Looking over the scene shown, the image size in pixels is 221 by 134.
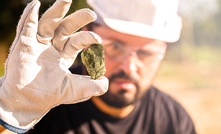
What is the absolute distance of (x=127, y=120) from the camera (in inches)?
70.3

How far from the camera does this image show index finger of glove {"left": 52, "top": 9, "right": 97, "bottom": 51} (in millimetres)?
692

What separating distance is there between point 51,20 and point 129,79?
3.60 ft

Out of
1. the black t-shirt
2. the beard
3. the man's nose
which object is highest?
the man's nose

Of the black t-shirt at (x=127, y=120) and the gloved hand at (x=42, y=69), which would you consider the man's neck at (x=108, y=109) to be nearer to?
Result: the black t-shirt at (x=127, y=120)

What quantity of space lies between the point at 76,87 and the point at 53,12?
1.00ft

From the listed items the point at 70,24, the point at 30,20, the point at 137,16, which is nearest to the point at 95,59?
the point at 70,24

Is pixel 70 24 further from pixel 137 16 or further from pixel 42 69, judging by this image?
pixel 137 16

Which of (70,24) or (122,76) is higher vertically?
(70,24)

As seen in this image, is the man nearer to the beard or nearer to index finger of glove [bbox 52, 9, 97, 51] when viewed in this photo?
the beard

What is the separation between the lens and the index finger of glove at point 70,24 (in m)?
0.69

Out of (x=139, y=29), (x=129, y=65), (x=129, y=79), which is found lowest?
(x=129, y=79)

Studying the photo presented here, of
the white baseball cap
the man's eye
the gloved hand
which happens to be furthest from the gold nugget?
the man's eye

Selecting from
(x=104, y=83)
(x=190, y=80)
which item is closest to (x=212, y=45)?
(x=190, y=80)

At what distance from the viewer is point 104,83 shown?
0.74 meters
